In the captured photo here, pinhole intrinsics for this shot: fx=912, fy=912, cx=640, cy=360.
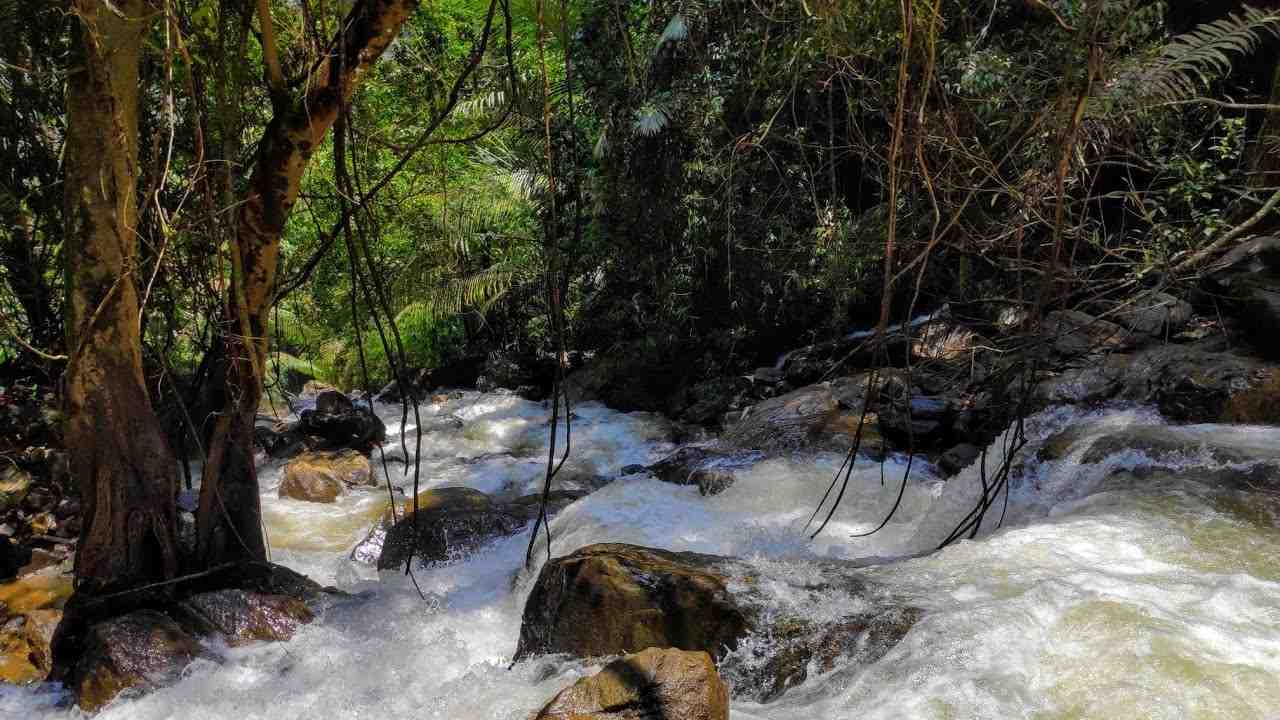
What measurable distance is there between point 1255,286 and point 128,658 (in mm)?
7159

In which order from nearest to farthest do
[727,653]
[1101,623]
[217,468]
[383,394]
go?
[1101,623] < [727,653] < [217,468] < [383,394]

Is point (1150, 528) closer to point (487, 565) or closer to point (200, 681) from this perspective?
point (487, 565)

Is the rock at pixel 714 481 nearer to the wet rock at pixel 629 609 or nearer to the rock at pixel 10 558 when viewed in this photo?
the wet rock at pixel 629 609

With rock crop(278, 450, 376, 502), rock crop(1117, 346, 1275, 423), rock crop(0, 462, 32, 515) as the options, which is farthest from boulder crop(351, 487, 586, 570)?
rock crop(1117, 346, 1275, 423)

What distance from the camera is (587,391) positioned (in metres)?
12.0

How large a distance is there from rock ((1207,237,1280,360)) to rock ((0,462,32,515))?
799 cm

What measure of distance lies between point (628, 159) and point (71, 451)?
23.6 ft

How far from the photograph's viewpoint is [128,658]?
11.7 ft

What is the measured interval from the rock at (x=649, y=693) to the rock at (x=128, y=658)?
2.06 m

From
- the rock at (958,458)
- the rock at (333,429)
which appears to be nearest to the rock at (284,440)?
the rock at (333,429)

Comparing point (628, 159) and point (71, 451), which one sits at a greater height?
point (628, 159)

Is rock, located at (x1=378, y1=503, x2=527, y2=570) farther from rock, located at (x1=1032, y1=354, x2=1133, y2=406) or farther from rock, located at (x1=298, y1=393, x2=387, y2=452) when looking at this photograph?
rock, located at (x1=1032, y1=354, x2=1133, y2=406)

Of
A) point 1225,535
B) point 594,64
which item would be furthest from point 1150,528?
point 594,64

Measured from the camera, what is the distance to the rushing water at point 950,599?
103 inches
